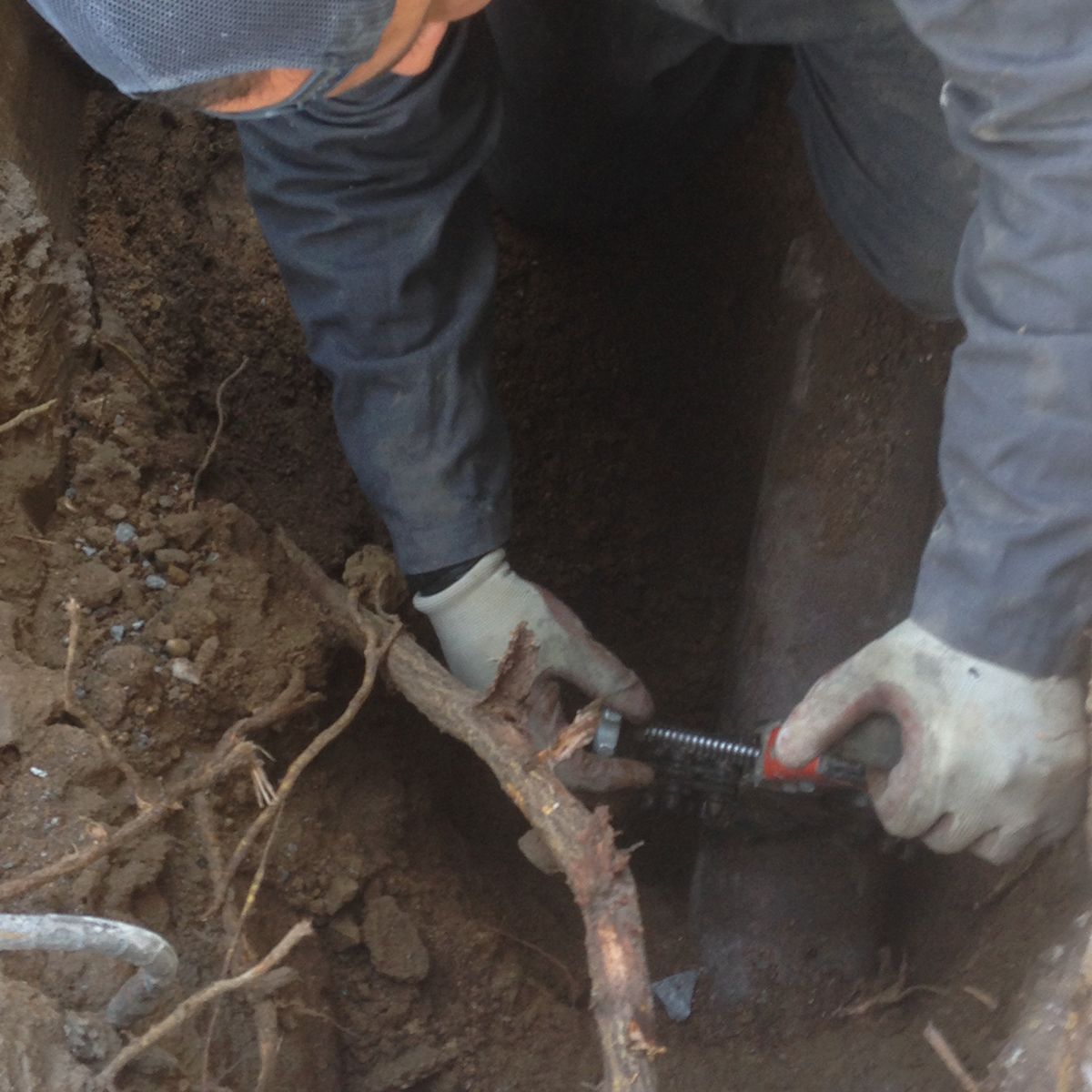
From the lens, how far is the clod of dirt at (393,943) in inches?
59.9

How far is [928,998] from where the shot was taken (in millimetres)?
1574

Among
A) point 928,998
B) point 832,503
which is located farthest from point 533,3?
point 928,998

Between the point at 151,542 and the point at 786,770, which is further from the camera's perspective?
the point at 151,542

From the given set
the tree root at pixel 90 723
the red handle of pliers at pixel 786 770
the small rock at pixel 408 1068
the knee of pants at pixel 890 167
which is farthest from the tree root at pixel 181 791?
the knee of pants at pixel 890 167

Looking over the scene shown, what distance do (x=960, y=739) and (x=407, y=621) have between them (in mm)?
971

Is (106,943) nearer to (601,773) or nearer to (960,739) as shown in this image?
(601,773)

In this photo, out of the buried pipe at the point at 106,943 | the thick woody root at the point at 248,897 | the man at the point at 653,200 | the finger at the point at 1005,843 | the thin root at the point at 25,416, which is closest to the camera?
the buried pipe at the point at 106,943

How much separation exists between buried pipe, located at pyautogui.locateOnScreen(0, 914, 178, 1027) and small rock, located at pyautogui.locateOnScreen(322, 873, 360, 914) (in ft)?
1.36

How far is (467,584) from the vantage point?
161cm

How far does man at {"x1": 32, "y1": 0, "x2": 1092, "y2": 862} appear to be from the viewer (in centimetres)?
102

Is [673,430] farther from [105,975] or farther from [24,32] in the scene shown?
[105,975]

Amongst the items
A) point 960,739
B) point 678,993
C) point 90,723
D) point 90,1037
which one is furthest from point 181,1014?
point 678,993

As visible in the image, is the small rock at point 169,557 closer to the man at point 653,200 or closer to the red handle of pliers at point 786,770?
the man at point 653,200

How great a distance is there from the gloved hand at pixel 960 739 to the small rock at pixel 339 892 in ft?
2.05
